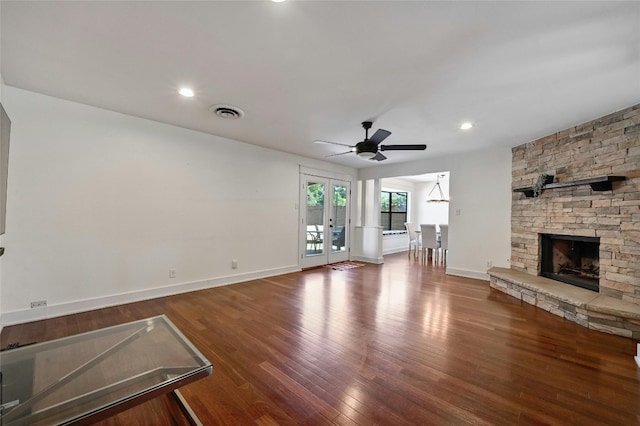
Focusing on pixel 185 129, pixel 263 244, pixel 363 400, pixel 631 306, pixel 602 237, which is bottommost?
pixel 363 400

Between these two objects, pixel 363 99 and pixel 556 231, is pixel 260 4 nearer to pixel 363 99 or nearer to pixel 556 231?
pixel 363 99

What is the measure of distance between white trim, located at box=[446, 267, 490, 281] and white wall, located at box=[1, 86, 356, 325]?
392 centimetres

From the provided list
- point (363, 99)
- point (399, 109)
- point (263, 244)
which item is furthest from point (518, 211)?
point (263, 244)

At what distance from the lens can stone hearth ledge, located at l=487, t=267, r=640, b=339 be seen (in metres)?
2.73

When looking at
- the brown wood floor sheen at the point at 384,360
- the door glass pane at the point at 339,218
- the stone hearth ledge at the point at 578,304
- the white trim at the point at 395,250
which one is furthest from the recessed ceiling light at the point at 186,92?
the white trim at the point at 395,250

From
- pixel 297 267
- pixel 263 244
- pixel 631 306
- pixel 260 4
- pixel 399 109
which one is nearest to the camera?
pixel 260 4

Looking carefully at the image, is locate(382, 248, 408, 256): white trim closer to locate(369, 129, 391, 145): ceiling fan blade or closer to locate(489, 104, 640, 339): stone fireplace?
locate(489, 104, 640, 339): stone fireplace

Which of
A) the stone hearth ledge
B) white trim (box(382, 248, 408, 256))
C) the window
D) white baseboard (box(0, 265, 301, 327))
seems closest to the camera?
the stone hearth ledge

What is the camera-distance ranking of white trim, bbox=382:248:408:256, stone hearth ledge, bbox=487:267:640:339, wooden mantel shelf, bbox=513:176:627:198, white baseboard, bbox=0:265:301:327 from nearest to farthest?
1. stone hearth ledge, bbox=487:267:640:339
2. white baseboard, bbox=0:265:301:327
3. wooden mantel shelf, bbox=513:176:627:198
4. white trim, bbox=382:248:408:256

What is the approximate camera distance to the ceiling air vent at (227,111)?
323 cm

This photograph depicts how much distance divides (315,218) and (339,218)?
0.85 m

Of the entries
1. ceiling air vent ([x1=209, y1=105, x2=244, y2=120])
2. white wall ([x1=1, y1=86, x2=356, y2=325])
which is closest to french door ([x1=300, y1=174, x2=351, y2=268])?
white wall ([x1=1, y1=86, x2=356, y2=325])

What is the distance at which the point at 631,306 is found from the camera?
2.83 meters

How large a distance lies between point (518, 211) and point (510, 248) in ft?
2.23
